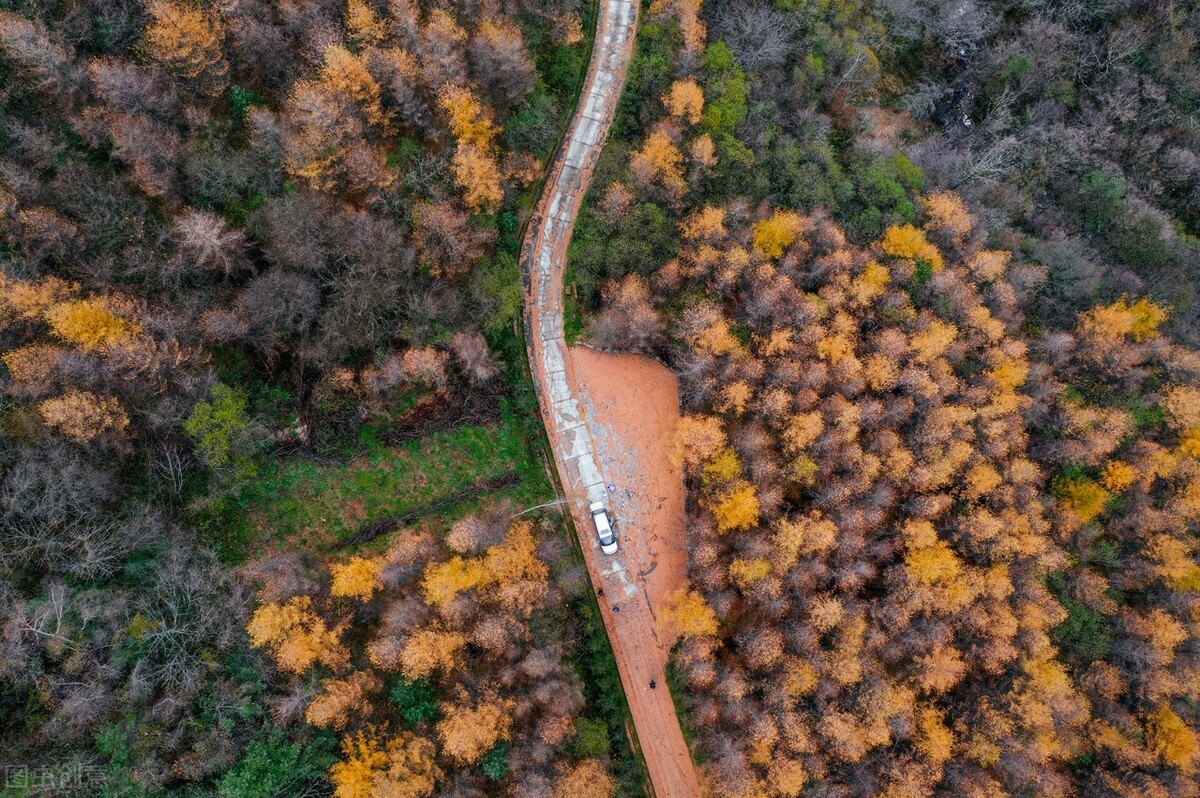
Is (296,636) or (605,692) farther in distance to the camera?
(605,692)

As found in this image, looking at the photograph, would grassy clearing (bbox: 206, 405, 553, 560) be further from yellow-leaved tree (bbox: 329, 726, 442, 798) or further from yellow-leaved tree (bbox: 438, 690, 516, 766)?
yellow-leaved tree (bbox: 329, 726, 442, 798)

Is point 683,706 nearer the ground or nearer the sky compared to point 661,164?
nearer the ground

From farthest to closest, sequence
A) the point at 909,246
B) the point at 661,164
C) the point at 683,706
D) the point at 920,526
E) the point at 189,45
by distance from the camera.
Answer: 1. the point at 909,246
2. the point at 661,164
3. the point at 683,706
4. the point at 920,526
5. the point at 189,45

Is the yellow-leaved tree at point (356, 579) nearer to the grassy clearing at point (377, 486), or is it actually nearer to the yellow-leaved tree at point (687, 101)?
the grassy clearing at point (377, 486)

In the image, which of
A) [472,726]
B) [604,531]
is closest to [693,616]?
[604,531]

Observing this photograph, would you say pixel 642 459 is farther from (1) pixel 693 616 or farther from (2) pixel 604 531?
(1) pixel 693 616

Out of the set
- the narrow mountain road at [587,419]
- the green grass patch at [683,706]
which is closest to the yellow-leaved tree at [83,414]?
the narrow mountain road at [587,419]
